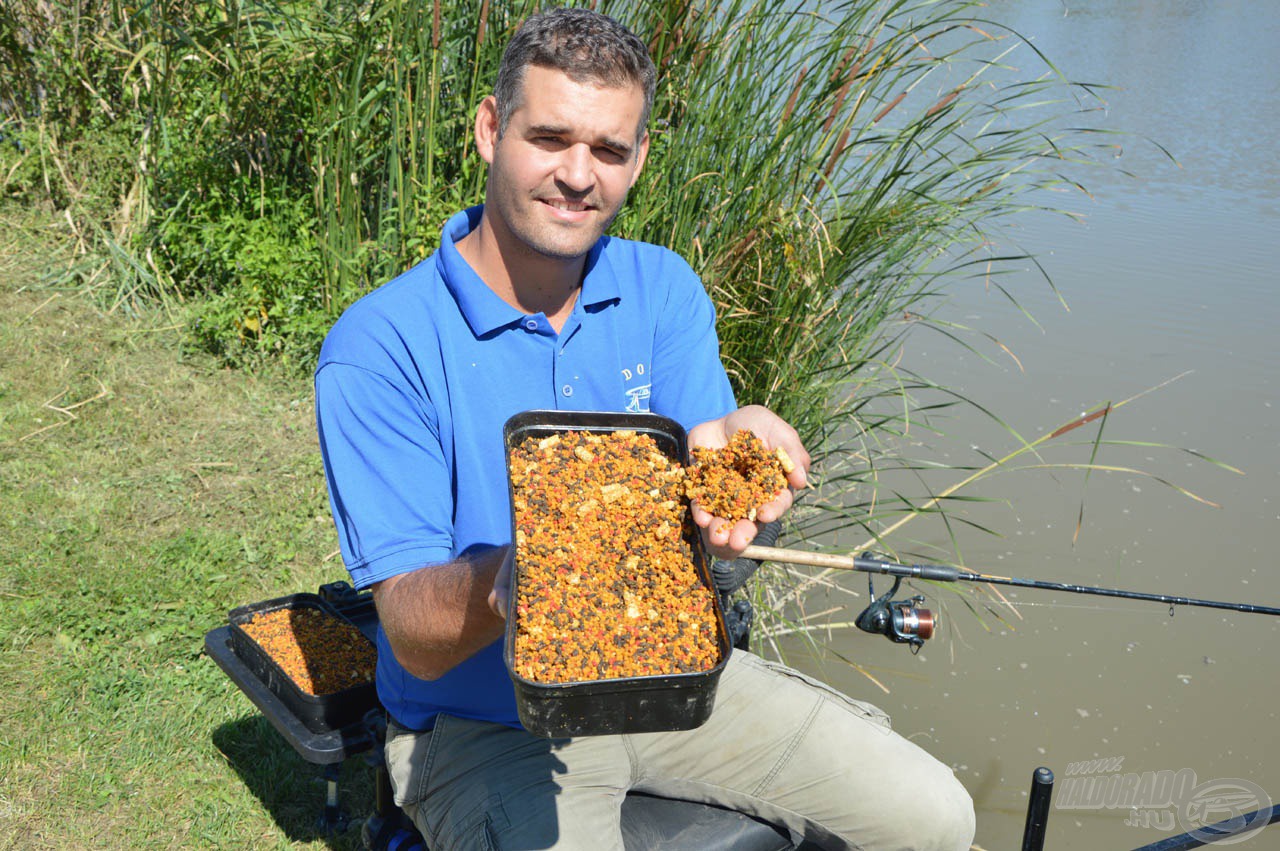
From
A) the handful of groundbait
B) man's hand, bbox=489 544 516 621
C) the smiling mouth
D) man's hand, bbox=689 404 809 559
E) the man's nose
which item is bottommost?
man's hand, bbox=489 544 516 621

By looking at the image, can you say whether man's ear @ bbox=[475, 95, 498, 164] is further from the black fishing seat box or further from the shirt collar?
the black fishing seat box

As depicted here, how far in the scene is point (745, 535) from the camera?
157 cm

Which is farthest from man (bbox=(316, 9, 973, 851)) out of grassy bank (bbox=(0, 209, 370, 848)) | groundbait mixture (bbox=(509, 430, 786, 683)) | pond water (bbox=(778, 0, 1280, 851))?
pond water (bbox=(778, 0, 1280, 851))

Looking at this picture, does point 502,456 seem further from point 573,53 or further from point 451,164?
point 451,164

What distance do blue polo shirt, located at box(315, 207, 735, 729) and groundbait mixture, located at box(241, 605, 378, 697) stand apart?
281 mm

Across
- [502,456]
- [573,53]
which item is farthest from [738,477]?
[573,53]

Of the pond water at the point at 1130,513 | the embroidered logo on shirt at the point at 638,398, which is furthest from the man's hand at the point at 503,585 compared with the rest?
the pond water at the point at 1130,513

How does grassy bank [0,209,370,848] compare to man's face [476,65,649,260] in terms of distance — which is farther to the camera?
grassy bank [0,209,370,848]

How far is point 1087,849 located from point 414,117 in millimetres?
3011

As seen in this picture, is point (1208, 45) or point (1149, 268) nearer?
point (1149, 268)

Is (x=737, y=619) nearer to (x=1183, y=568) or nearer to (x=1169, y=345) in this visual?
(x=1183, y=568)

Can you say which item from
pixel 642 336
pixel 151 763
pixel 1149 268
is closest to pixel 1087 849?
pixel 642 336

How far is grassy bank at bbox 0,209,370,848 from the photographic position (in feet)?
8.52

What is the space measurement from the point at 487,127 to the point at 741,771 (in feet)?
4.16
